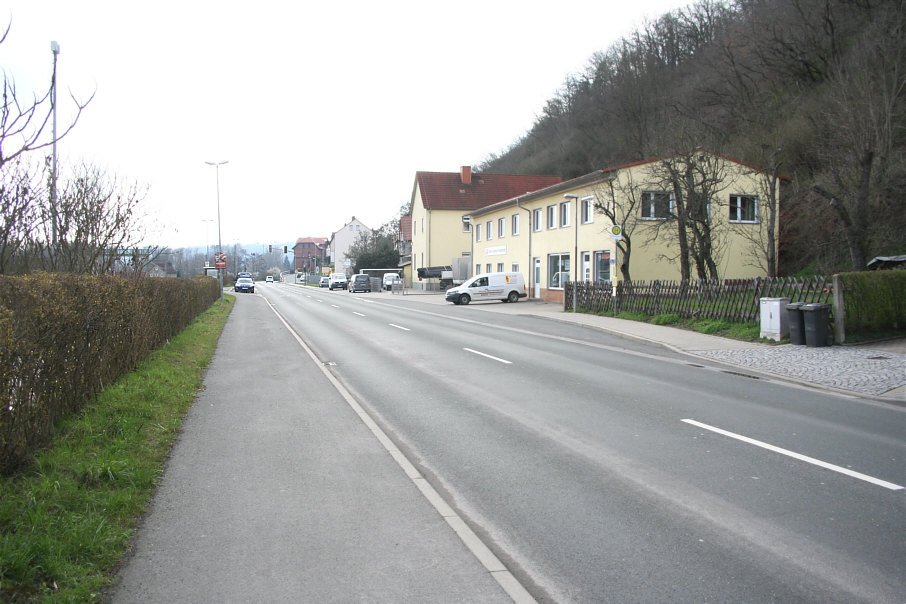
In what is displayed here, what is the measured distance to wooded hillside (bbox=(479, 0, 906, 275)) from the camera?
76.9 ft

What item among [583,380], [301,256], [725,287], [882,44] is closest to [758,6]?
[882,44]

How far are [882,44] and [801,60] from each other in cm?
834

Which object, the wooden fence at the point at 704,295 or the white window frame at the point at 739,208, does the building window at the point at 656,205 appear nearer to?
the white window frame at the point at 739,208

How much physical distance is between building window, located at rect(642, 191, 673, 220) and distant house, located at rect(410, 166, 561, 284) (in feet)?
102

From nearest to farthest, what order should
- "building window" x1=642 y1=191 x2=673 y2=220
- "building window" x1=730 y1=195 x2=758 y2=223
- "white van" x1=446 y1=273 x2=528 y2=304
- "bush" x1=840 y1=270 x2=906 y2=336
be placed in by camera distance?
"bush" x1=840 y1=270 x2=906 y2=336 → "building window" x1=642 y1=191 x2=673 y2=220 → "building window" x1=730 y1=195 x2=758 y2=223 → "white van" x1=446 y1=273 x2=528 y2=304

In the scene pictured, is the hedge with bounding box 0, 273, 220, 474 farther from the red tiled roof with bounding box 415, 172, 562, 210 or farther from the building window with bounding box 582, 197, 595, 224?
the red tiled roof with bounding box 415, 172, 562, 210

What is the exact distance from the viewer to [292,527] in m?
4.46

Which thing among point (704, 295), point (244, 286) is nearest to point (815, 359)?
point (704, 295)

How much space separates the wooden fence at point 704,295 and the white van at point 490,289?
34.8ft

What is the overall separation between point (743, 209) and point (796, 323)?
62.8 feet

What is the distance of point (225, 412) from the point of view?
836 centimetres

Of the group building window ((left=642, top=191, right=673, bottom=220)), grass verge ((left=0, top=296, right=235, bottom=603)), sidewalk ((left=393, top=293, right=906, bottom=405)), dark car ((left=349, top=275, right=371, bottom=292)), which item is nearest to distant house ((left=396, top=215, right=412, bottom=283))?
dark car ((left=349, top=275, right=371, bottom=292))

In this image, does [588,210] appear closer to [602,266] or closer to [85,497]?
[602,266]

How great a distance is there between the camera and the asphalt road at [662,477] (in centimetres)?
374
